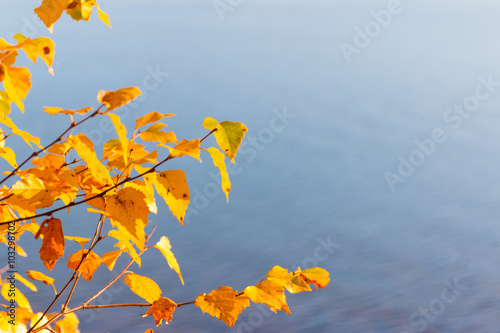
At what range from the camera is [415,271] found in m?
2.11

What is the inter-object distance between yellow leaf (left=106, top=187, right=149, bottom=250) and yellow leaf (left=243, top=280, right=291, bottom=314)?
16cm

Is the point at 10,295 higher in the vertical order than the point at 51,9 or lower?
lower

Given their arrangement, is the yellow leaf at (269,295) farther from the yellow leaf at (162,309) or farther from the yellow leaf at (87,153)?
the yellow leaf at (87,153)

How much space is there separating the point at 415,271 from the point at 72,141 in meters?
1.88

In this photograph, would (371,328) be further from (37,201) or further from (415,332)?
(37,201)

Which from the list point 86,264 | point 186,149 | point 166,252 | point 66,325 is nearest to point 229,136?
point 186,149

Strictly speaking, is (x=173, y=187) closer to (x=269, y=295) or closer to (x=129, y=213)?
(x=129, y=213)

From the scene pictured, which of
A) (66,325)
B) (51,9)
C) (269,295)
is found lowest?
(269,295)

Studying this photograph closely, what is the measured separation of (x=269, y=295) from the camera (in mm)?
610

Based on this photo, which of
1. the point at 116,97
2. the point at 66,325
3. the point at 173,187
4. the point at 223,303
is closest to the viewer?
the point at 116,97

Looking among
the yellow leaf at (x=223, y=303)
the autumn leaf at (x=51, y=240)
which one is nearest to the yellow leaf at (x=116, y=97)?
the autumn leaf at (x=51, y=240)

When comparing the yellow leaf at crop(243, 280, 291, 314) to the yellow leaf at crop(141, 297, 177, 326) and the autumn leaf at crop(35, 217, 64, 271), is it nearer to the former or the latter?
the yellow leaf at crop(141, 297, 177, 326)

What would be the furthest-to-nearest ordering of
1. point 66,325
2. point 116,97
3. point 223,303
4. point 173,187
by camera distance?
point 66,325
point 223,303
point 173,187
point 116,97

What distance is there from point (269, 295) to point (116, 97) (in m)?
0.31
